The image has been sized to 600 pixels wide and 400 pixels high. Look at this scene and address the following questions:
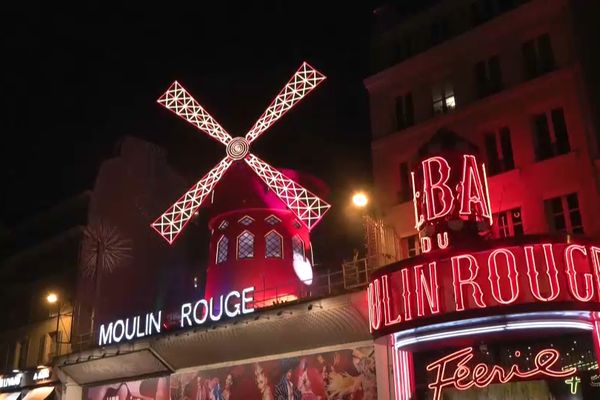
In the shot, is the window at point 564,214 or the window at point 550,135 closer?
the window at point 564,214

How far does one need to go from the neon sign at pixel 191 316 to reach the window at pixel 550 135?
7.05 meters

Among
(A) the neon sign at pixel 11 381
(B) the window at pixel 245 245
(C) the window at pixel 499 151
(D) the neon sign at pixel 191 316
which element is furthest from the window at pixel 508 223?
(A) the neon sign at pixel 11 381

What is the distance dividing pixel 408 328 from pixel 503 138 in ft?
15.1

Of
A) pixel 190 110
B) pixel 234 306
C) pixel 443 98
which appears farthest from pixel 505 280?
pixel 190 110

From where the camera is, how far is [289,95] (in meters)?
18.6

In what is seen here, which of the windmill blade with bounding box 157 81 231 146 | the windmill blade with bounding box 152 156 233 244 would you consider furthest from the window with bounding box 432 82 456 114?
the windmill blade with bounding box 157 81 231 146

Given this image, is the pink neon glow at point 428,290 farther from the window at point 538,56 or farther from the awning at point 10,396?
the awning at point 10,396

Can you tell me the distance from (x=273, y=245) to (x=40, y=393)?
9.06 metres

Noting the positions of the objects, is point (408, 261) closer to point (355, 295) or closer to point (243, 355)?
point (355, 295)

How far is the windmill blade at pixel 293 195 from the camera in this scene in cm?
1697

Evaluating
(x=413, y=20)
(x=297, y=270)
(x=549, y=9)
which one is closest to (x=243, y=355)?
(x=297, y=270)

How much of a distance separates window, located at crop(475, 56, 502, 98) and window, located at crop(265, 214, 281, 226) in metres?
7.33

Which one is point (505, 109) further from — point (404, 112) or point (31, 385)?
point (31, 385)

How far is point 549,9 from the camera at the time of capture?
42.3 feet
